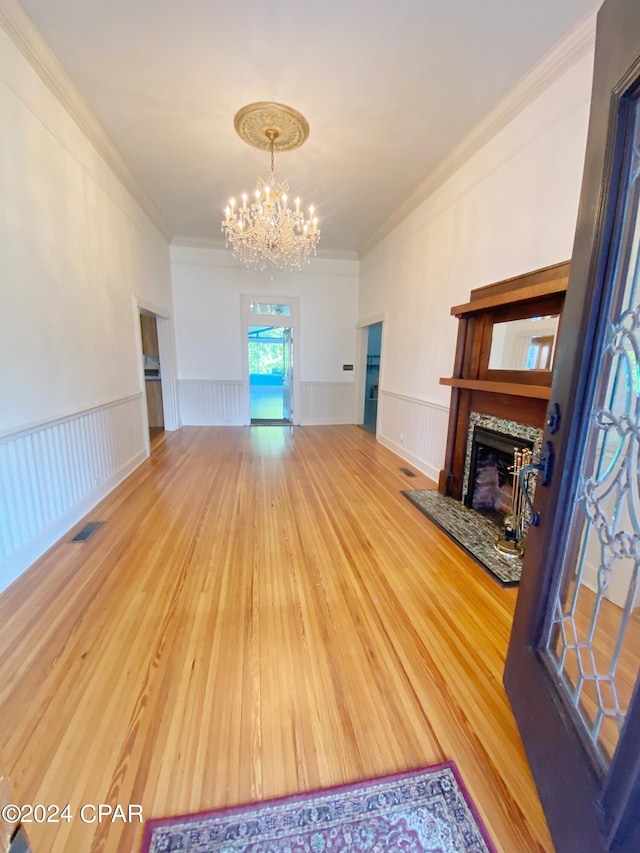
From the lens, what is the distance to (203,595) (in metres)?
1.92

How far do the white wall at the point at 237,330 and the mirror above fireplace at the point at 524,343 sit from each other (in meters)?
4.15

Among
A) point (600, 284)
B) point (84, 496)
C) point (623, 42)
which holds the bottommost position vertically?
point (84, 496)

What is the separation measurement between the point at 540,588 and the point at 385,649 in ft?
2.67

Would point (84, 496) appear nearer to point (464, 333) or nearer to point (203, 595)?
point (203, 595)

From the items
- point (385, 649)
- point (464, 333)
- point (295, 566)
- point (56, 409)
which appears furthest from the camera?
point (464, 333)

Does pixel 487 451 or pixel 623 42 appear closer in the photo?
pixel 623 42

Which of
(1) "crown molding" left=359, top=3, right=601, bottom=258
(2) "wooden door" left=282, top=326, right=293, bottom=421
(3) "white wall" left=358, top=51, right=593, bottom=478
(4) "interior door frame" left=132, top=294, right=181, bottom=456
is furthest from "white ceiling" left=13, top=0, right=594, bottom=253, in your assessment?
(2) "wooden door" left=282, top=326, right=293, bottom=421

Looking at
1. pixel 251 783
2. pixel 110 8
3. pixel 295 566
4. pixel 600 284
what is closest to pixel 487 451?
pixel 295 566

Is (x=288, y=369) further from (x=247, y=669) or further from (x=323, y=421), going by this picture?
(x=247, y=669)

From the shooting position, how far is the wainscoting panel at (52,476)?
1.99 metres

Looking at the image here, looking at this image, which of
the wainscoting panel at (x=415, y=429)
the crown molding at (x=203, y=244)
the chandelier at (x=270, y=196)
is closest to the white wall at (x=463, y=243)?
the wainscoting panel at (x=415, y=429)

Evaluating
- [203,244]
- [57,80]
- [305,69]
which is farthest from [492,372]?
[203,244]

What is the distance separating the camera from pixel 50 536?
2355mm

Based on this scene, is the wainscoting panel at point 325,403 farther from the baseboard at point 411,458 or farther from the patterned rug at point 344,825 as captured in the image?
the patterned rug at point 344,825
